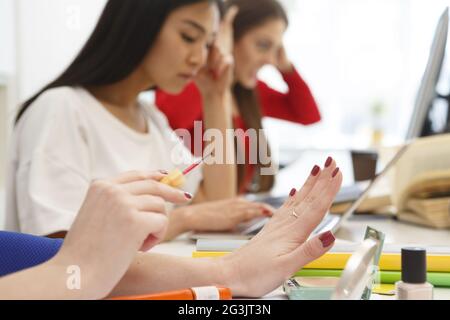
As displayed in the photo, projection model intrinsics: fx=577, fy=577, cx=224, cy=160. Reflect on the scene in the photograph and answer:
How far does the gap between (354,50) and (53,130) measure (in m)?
3.11

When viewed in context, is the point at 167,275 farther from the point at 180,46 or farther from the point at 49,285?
the point at 180,46

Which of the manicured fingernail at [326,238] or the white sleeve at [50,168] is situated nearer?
the manicured fingernail at [326,238]

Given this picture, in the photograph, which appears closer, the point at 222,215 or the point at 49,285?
the point at 49,285

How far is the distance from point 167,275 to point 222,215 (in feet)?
1.33

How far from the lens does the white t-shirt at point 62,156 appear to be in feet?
2.69

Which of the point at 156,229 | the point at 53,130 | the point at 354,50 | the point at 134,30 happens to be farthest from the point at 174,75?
the point at 354,50

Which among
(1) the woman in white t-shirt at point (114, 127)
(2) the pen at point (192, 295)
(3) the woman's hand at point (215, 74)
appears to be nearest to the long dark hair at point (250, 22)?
(3) the woman's hand at point (215, 74)

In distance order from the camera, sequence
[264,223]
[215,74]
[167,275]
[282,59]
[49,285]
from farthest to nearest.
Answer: [282,59]
[215,74]
[264,223]
[167,275]
[49,285]

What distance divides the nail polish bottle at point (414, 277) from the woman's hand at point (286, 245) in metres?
0.07

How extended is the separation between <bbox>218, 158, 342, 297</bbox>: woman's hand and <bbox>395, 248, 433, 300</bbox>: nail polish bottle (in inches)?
2.7

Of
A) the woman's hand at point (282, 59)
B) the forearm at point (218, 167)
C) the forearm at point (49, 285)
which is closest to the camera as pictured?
the forearm at point (49, 285)

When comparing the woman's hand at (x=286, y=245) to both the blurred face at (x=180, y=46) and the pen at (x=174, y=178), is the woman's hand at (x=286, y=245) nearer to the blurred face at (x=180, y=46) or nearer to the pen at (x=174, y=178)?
the pen at (x=174, y=178)

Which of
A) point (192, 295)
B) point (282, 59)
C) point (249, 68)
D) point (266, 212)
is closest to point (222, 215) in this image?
point (266, 212)

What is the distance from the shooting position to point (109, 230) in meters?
0.38
